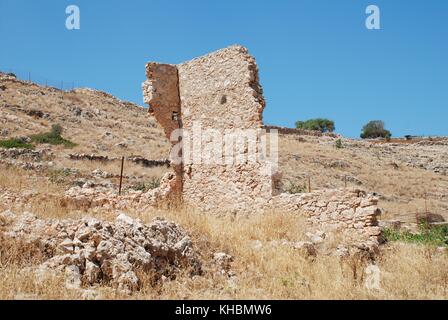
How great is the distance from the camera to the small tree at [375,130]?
6925cm

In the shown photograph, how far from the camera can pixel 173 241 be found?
22.8ft

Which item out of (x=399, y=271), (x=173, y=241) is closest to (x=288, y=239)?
(x=399, y=271)

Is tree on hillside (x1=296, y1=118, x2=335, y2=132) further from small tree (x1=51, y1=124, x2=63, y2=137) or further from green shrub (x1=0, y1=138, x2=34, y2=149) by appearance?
green shrub (x1=0, y1=138, x2=34, y2=149)

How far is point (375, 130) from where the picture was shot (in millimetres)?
70000

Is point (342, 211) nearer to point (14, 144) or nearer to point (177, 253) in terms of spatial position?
point (177, 253)

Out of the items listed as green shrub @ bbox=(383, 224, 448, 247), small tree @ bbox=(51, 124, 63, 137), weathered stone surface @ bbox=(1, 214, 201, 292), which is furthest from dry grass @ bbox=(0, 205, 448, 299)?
small tree @ bbox=(51, 124, 63, 137)

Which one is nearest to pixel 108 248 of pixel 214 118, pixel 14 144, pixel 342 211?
A: pixel 342 211

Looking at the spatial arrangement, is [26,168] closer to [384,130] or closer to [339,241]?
[339,241]

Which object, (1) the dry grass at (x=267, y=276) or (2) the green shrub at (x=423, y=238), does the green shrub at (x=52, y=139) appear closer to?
(1) the dry grass at (x=267, y=276)

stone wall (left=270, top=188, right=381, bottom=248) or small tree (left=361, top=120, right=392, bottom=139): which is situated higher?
small tree (left=361, top=120, right=392, bottom=139)

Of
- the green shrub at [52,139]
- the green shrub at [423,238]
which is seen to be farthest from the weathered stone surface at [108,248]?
→ the green shrub at [52,139]

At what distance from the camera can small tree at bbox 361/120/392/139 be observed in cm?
6925

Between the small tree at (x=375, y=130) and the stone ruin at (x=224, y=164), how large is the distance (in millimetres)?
60759
